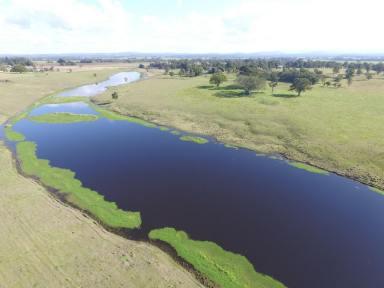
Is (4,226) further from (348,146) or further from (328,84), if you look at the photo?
(328,84)

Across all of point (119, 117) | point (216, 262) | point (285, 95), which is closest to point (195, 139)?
point (119, 117)

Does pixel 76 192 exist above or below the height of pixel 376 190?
above

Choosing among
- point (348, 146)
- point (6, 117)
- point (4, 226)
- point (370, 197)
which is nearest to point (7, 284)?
point (4, 226)

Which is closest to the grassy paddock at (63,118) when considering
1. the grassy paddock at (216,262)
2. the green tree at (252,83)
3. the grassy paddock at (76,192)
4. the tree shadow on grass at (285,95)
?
the grassy paddock at (76,192)

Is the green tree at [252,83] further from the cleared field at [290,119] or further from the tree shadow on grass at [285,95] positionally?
the tree shadow on grass at [285,95]

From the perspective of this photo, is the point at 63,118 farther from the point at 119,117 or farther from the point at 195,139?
the point at 195,139

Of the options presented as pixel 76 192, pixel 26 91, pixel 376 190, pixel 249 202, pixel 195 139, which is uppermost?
pixel 26 91

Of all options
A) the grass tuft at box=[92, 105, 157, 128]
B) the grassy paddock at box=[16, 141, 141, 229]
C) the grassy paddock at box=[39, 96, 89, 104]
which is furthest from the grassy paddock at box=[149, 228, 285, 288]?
the grassy paddock at box=[39, 96, 89, 104]
